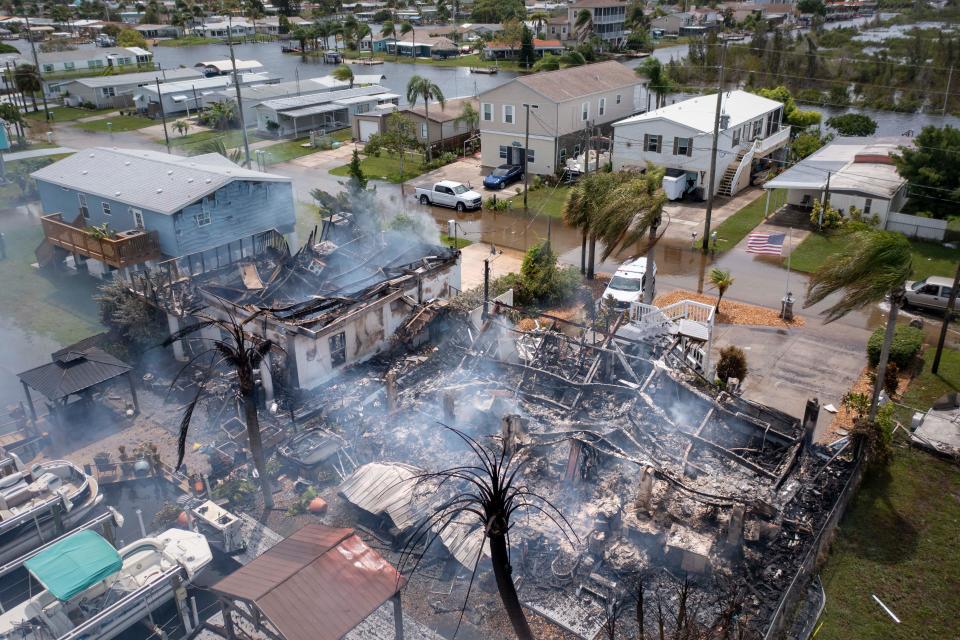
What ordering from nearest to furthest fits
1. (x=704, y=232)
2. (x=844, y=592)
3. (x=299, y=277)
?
(x=844, y=592), (x=299, y=277), (x=704, y=232)

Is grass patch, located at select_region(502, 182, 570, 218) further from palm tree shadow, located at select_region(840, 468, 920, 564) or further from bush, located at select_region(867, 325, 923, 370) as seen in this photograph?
palm tree shadow, located at select_region(840, 468, 920, 564)

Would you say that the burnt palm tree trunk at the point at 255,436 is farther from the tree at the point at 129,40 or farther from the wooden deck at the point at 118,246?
the tree at the point at 129,40

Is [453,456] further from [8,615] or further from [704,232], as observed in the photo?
[704,232]

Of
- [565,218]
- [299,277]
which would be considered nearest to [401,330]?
[299,277]

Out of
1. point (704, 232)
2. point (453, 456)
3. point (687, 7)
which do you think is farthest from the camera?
point (687, 7)

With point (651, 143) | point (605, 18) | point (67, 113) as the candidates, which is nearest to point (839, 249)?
point (651, 143)

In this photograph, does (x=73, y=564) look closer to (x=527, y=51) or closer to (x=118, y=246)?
(x=118, y=246)

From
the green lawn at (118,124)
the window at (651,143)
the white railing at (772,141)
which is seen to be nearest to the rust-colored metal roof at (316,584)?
the window at (651,143)
